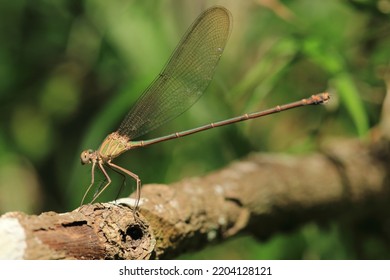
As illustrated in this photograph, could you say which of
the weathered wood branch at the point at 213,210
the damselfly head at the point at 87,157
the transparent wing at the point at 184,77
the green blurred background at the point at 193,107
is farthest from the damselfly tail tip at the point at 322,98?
the damselfly head at the point at 87,157

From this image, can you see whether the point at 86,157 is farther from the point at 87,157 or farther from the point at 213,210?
the point at 213,210

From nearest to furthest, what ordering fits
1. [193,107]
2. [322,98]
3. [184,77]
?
[322,98] < [184,77] < [193,107]

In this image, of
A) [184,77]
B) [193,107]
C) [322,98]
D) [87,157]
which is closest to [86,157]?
[87,157]

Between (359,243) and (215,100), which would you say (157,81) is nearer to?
(215,100)

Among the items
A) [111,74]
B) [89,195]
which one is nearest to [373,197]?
[89,195]

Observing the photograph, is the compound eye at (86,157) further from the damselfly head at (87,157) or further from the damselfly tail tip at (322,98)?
the damselfly tail tip at (322,98)

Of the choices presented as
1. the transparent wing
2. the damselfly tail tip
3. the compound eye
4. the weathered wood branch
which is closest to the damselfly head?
the compound eye

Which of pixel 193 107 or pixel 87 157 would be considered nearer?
pixel 87 157

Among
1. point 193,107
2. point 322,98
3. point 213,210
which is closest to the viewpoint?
point 213,210
